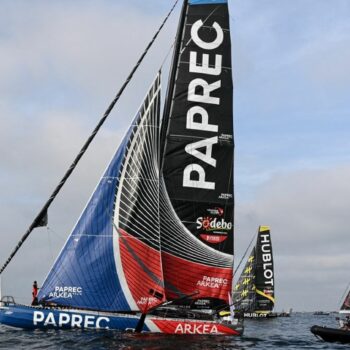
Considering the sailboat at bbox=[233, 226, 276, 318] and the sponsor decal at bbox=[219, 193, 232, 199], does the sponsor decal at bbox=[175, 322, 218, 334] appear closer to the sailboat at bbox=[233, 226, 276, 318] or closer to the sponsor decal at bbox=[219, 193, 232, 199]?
the sponsor decal at bbox=[219, 193, 232, 199]

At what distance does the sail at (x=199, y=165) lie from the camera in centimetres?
2791

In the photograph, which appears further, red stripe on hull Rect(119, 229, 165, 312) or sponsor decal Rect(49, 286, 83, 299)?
red stripe on hull Rect(119, 229, 165, 312)

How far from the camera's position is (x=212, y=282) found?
28203 millimetres

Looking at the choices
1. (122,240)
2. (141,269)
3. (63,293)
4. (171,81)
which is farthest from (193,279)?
(171,81)

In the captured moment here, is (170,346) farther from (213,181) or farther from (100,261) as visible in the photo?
(213,181)

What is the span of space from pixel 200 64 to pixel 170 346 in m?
12.8

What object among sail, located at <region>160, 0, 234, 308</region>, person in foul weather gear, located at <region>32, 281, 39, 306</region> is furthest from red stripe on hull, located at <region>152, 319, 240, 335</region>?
person in foul weather gear, located at <region>32, 281, 39, 306</region>

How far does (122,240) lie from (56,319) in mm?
3891

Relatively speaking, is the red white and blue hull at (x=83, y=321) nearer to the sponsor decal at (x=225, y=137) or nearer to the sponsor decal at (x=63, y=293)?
the sponsor decal at (x=63, y=293)

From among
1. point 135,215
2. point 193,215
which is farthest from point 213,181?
point 135,215

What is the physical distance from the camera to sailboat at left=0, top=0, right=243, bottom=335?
24953 mm

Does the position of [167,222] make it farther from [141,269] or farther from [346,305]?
[346,305]

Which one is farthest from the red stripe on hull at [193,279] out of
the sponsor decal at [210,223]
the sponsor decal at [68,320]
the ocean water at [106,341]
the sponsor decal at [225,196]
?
the sponsor decal at [68,320]

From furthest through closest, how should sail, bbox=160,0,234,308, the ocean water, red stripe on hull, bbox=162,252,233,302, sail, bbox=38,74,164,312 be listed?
1. sail, bbox=160,0,234,308
2. red stripe on hull, bbox=162,252,233,302
3. sail, bbox=38,74,164,312
4. the ocean water
